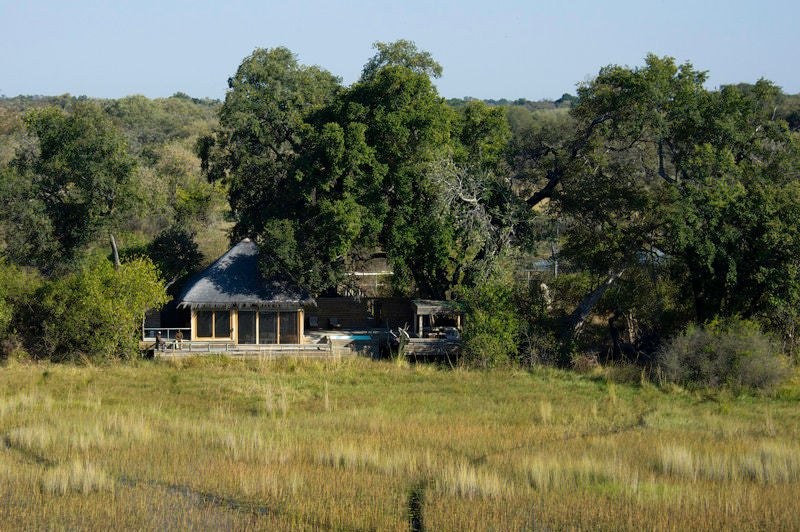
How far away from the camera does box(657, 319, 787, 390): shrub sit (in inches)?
958

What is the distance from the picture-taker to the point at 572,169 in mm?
30234

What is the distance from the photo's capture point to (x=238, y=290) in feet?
103

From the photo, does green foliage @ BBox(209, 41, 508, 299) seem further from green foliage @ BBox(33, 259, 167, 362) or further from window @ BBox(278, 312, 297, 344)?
green foliage @ BBox(33, 259, 167, 362)

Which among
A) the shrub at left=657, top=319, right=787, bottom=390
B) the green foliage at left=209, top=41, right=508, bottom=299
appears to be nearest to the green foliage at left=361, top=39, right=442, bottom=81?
the green foliage at left=209, top=41, right=508, bottom=299

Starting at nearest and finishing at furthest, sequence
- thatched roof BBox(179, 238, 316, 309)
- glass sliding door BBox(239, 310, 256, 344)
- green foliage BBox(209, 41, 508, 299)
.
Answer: green foliage BBox(209, 41, 508, 299)
thatched roof BBox(179, 238, 316, 309)
glass sliding door BBox(239, 310, 256, 344)

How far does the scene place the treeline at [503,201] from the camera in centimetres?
2733

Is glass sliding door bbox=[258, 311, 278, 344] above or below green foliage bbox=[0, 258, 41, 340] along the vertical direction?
below

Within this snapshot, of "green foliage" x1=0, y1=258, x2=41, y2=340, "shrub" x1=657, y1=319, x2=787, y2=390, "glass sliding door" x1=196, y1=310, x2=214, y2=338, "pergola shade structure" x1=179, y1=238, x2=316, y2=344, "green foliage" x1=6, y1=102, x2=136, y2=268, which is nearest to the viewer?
"shrub" x1=657, y1=319, x2=787, y2=390

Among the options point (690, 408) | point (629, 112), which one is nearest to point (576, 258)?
point (629, 112)

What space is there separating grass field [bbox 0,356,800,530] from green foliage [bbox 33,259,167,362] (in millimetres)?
2425

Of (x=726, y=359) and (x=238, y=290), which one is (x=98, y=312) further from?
(x=726, y=359)

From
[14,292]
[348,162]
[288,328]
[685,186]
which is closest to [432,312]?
[288,328]

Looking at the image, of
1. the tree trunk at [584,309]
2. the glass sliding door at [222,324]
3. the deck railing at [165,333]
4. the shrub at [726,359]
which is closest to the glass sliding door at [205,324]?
the glass sliding door at [222,324]

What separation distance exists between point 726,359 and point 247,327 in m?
16.6
